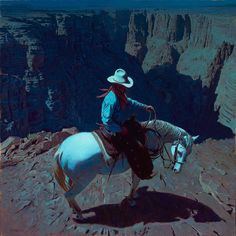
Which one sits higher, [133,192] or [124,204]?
[133,192]

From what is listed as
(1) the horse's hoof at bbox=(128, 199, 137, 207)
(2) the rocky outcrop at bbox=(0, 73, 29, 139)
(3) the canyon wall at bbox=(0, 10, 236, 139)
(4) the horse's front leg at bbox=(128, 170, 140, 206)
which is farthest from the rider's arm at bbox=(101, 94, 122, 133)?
(2) the rocky outcrop at bbox=(0, 73, 29, 139)

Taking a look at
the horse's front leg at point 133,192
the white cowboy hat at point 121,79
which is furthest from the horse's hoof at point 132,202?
the white cowboy hat at point 121,79

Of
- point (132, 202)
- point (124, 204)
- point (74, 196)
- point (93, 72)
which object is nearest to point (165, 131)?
point (132, 202)

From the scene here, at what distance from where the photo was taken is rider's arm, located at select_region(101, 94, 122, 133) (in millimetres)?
5420

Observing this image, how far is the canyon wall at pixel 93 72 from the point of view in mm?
24375

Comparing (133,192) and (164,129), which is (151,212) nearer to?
(133,192)

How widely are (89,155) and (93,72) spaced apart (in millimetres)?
26563

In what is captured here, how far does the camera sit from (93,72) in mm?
31719

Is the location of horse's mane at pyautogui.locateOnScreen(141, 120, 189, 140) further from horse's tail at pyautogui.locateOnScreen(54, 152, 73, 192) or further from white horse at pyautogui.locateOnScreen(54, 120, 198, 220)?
horse's tail at pyautogui.locateOnScreen(54, 152, 73, 192)

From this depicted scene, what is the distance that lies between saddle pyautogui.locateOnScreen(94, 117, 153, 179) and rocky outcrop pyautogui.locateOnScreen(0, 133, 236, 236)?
95cm

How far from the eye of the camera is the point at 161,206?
21.5 feet

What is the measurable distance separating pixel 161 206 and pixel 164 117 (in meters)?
24.2

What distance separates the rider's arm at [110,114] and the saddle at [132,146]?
6.8 inches

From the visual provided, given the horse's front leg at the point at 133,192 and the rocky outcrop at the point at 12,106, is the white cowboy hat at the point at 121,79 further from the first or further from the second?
the rocky outcrop at the point at 12,106
